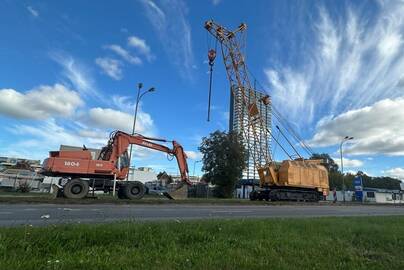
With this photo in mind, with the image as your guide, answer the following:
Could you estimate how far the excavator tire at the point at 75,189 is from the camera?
74.5ft

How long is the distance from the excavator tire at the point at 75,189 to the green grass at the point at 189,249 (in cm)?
1533

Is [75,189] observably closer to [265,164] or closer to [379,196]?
[265,164]

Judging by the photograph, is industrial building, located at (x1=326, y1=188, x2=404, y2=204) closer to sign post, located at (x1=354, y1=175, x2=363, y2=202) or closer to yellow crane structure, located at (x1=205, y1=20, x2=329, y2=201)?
sign post, located at (x1=354, y1=175, x2=363, y2=202)

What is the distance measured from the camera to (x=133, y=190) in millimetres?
25344

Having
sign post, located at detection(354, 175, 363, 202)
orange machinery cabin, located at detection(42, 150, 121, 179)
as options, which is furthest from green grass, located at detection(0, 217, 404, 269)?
sign post, located at detection(354, 175, 363, 202)

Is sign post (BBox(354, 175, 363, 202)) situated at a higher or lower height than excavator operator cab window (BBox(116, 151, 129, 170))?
higher

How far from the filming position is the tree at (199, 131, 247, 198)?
56.5m

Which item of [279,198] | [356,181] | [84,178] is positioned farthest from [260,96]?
[84,178]

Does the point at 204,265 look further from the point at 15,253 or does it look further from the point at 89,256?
the point at 15,253

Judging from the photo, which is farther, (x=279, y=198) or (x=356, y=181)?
(x=356, y=181)

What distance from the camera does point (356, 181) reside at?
58.9 m

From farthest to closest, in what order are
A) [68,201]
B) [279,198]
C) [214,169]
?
[214,169] → [279,198] → [68,201]

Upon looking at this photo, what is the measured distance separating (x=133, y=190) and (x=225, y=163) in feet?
106

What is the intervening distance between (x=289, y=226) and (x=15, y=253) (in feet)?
24.6
